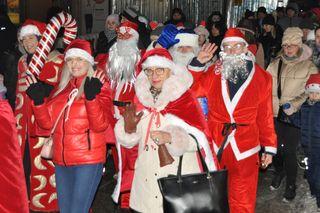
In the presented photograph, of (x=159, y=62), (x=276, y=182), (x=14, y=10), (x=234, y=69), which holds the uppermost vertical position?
(x=14, y=10)

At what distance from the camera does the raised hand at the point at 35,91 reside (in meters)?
4.80

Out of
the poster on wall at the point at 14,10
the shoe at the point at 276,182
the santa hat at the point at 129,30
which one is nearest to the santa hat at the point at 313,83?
the shoe at the point at 276,182

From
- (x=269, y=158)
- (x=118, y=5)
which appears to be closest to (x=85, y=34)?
(x=118, y=5)

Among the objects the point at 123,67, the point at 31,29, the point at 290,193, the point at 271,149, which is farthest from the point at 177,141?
the point at 290,193

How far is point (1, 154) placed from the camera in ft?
11.2

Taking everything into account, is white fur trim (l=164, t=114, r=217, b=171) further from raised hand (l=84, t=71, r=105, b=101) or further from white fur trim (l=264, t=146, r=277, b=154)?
white fur trim (l=264, t=146, r=277, b=154)

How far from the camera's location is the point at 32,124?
593 centimetres

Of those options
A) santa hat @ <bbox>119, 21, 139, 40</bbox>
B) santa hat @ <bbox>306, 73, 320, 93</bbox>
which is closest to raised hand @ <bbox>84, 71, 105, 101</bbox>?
santa hat @ <bbox>119, 21, 139, 40</bbox>

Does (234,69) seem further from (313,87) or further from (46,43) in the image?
(46,43)

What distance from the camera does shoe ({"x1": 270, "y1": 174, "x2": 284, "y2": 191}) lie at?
25.8 feet

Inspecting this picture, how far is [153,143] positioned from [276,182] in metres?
3.77

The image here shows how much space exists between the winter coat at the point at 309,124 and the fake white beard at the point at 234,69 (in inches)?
60.5

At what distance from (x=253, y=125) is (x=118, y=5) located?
9528mm

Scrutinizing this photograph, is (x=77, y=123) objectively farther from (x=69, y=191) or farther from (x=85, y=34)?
(x=85, y=34)
